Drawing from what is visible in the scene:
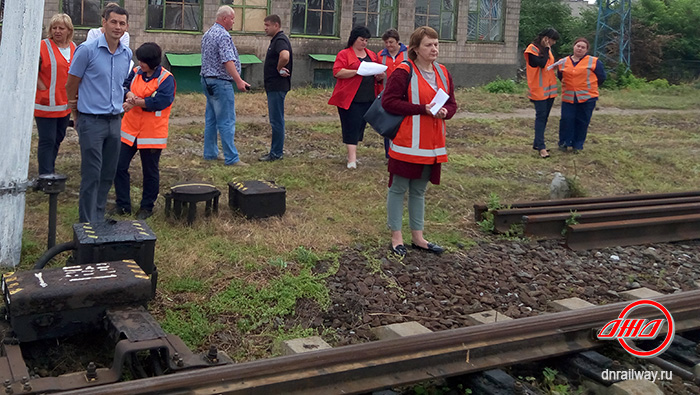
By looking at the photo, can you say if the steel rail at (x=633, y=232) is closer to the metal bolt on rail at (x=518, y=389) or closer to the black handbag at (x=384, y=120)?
the black handbag at (x=384, y=120)

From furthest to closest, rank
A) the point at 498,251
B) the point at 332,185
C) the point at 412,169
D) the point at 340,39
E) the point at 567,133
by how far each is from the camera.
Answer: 1. the point at 340,39
2. the point at 567,133
3. the point at 332,185
4. the point at 498,251
5. the point at 412,169

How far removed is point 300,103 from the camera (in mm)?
17500

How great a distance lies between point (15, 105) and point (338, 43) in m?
16.9

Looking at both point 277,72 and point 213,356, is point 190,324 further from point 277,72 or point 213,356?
point 277,72

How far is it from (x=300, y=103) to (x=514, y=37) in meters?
10.6

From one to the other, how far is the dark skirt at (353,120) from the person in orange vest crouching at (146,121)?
306 cm

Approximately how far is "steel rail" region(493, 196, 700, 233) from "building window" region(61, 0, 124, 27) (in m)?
14.2

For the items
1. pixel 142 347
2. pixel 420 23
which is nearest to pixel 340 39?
pixel 420 23

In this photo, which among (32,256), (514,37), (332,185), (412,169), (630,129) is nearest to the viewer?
(32,256)

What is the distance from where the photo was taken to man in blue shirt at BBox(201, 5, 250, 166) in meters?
10.2

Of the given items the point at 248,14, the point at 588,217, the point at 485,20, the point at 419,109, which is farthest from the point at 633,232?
the point at 485,20

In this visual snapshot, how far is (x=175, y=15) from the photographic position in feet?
65.8

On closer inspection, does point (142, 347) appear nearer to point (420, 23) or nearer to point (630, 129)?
point (630, 129)

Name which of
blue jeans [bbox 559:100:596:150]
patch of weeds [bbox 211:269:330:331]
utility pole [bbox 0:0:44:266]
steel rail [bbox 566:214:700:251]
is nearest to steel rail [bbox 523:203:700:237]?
steel rail [bbox 566:214:700:251]
